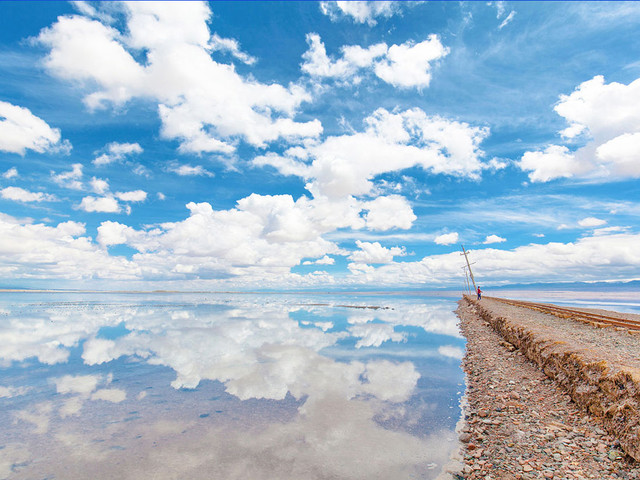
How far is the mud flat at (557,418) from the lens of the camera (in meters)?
7.05

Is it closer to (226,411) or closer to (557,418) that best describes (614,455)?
(557,418)

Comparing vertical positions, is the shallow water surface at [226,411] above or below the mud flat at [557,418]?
below

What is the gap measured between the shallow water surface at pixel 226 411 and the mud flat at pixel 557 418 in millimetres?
1060

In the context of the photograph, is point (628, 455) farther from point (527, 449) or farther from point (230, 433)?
point (230, 433)

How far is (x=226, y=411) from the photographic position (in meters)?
11.4

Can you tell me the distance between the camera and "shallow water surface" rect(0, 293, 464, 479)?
7980 mm

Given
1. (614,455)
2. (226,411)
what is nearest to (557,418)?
(614,455)

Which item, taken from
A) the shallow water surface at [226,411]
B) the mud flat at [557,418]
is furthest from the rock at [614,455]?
the shallow water surface at [226,411]

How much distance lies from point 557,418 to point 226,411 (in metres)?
11.1

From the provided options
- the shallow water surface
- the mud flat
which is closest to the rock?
the mud flat

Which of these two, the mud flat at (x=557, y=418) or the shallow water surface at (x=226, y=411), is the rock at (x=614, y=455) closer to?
the mud flat at (x=557, y=418)

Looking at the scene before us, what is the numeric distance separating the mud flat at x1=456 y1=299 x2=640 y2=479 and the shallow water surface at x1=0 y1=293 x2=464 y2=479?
1.06 metres

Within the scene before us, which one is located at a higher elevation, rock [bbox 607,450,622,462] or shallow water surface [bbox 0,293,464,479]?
rock [bbox 607,450,622,462]

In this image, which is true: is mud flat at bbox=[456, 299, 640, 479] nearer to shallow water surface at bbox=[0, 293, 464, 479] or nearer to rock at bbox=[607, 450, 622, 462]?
rock at bbox=[607, 450, 622, 462]
